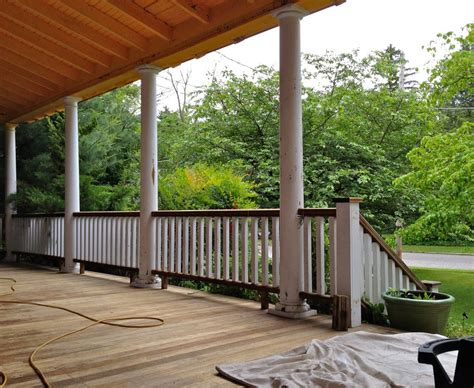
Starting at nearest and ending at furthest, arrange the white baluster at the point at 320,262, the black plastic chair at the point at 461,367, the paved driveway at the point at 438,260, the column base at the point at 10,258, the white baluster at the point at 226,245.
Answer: the black plastic chair at the point at 461,367, the white baluster at the point at 320,262, the white baluster at the point at 226,245, the column base at the point at 10,258, the paved driveway at the point at 438,260

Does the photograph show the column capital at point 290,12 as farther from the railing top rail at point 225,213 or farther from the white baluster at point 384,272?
the white baluster at point 384,272

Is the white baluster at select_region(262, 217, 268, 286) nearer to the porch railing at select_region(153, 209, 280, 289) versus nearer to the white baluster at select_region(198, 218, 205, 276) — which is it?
the porch railing at select_region(153, 209, 280, 289)

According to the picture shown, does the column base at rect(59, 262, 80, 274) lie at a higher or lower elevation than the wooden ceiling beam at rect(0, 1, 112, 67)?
lower

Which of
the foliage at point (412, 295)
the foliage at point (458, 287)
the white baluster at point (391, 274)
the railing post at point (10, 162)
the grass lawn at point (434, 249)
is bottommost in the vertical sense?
the foliage at point (458, 287)

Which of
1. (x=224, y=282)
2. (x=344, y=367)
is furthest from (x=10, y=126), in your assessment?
(x=344, y=367)

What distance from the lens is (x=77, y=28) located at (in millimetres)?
5105

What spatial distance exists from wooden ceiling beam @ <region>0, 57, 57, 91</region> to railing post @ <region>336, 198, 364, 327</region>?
5.03 m

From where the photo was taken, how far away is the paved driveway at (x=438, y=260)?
10.6 metres

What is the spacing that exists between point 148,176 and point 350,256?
114 inches

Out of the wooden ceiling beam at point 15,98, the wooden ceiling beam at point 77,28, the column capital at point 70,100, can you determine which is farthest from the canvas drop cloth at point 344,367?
the wooden ceiling beam at point 15,98

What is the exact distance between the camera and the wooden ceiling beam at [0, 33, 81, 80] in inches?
222

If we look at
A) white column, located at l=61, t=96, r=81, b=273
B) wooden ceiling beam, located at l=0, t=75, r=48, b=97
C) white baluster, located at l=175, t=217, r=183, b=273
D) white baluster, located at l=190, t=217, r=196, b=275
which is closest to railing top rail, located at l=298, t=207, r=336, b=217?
white baluster, located at l=190, t=217, r=196, b=275

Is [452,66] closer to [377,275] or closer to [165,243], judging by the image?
[377,275]

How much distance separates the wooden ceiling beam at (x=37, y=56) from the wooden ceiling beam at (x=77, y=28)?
97cm
